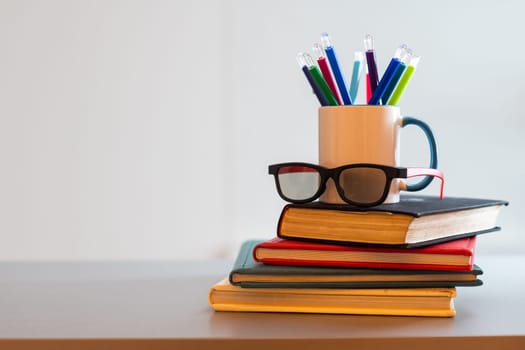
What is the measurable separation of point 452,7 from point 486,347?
1163mm

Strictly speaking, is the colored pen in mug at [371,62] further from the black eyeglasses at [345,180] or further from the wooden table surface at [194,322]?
the wooden table surface at [194,322]

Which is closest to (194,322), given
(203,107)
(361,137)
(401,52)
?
(361,137)

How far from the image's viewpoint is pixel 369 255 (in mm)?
688

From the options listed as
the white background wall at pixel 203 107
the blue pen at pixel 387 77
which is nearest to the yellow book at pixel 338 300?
the blue pen at pixel 387 77

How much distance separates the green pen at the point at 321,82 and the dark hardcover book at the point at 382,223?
126 mm

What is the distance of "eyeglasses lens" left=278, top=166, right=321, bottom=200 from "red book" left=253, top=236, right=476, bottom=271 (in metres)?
0.07

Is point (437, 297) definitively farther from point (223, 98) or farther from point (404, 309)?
point (223, 98)

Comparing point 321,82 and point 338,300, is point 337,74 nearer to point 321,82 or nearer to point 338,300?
point 321,82

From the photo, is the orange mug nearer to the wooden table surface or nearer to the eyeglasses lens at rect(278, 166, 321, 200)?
the eyeglasses lens at rect(278, 166, 321, 200)

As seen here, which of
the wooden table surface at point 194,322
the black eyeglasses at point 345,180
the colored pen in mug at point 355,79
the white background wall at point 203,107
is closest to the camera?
the wooden table surface at point 194,322

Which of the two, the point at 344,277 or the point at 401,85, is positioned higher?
the point at 401,85

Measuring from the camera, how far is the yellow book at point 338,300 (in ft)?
2.23

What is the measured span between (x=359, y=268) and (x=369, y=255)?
2 centimetres

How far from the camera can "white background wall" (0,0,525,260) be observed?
5.28 ft
